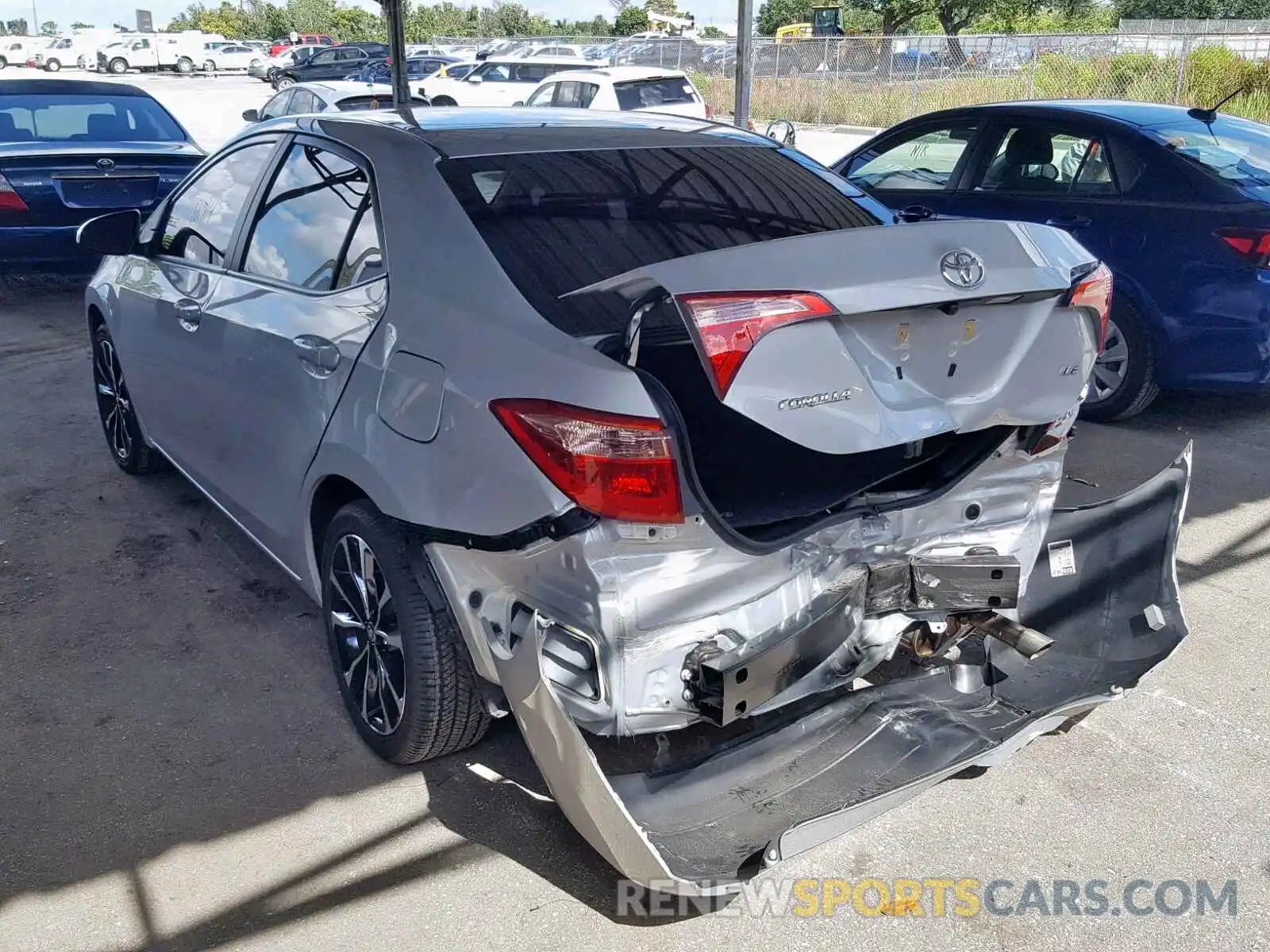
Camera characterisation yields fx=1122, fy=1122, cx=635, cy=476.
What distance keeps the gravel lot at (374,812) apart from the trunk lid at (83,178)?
4.62 meters

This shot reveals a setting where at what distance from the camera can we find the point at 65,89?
8977 mm

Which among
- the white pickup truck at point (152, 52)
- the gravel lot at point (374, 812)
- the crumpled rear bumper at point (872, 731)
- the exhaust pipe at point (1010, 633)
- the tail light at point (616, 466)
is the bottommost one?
the gravel lot at point (374, 812)

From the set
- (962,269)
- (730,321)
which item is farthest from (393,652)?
(962,269)

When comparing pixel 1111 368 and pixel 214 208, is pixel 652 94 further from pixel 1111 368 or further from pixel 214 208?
pixel 214 208

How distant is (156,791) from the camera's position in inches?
120

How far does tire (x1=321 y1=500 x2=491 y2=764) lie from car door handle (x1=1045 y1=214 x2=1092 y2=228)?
14.5 feet

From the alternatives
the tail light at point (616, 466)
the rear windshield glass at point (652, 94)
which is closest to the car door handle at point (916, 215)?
the tail light at point (616, 466)

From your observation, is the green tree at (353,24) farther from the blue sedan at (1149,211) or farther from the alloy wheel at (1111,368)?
the alloy wheel at (1111,368)

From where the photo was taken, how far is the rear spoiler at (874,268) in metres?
2.20

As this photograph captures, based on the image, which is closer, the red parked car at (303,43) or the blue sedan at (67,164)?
the blue sedan at (67,164)

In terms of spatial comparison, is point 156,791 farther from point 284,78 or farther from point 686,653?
point 284,78

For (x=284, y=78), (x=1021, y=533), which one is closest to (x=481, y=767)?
(x=1021, y=533)

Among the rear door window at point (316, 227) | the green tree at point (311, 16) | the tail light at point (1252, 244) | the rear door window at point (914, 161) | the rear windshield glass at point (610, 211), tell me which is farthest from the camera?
the green tree at point (311, 16)

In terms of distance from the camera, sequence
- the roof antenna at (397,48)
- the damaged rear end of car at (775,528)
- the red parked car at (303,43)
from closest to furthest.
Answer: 1. the damaged rear end of car at (775,528)
2. the roof antenna at (397,48)
3. the red parked car at (303,43)
